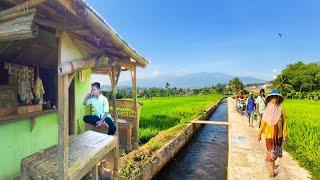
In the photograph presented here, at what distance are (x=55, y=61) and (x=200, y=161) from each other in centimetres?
537

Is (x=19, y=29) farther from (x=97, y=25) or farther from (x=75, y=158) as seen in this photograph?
(x=75, y=158)

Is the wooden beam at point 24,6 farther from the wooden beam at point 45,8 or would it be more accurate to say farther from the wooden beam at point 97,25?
the wooden beam at point 97,25

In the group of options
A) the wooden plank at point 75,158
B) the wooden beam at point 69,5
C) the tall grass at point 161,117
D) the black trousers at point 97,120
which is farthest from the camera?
the tall grass at point 161,117

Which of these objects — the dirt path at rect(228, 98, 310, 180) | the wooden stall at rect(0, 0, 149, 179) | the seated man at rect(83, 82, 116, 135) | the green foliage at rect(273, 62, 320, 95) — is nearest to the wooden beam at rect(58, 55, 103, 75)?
the wooden stall at rect(0, 0, 149, 179)

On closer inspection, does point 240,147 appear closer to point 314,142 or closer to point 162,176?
point 314,142

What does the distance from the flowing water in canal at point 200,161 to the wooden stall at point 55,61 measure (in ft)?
10.1

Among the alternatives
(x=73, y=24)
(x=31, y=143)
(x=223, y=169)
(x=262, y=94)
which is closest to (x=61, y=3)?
(x=73, y=24)

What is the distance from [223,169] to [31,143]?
5.26m

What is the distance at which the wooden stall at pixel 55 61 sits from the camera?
3.29 metres

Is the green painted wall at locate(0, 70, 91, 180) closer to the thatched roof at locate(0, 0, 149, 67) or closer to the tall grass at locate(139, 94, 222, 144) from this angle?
the thatched roof at locate(0, 0, 149, 67)

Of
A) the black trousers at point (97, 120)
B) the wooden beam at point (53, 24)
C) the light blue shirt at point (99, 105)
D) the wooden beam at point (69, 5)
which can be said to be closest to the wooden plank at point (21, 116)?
the black trousers at point (97, 120)

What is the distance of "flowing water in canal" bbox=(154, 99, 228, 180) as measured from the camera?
27.2ft

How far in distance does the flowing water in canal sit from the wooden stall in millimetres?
3088

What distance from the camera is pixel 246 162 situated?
727cm
